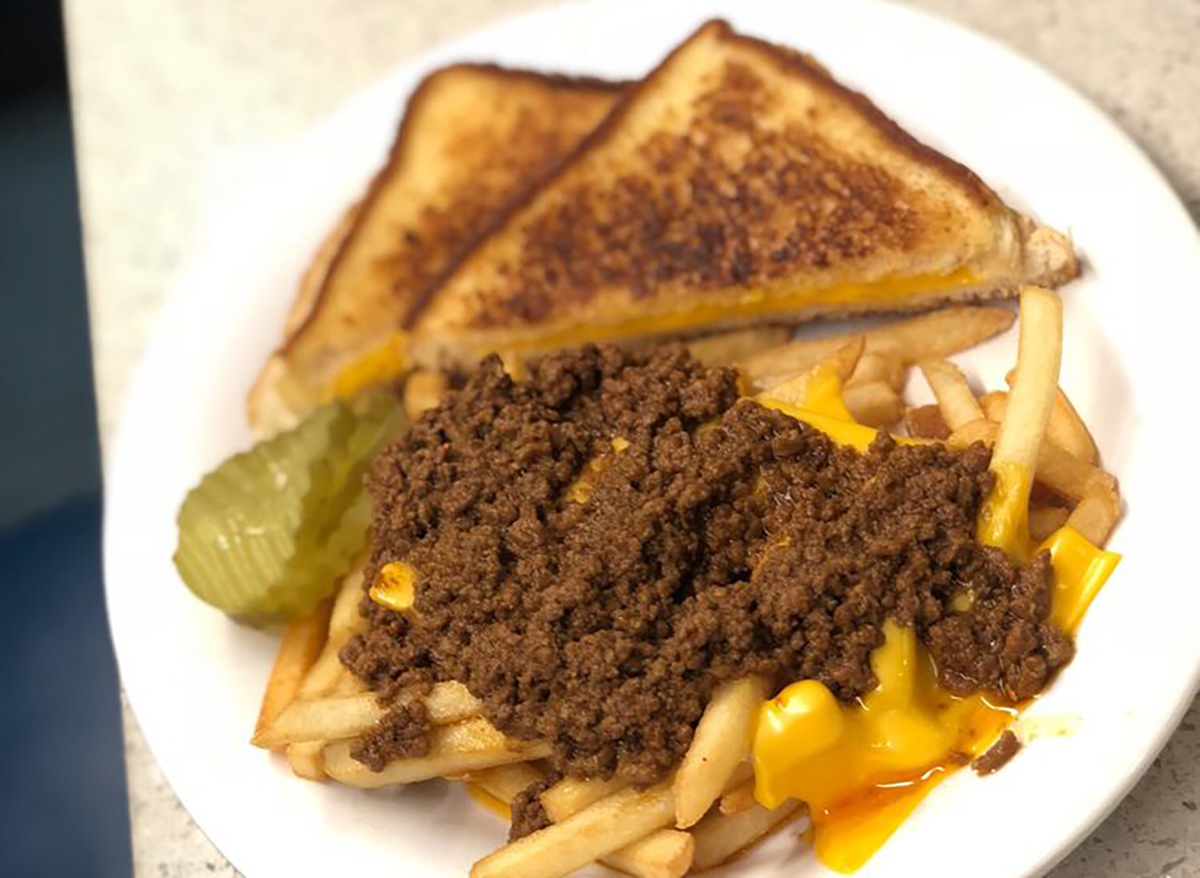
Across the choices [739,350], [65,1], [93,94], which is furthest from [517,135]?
[65,1]

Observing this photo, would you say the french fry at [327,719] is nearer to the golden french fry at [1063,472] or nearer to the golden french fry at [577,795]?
the golden french fry at [577,795]

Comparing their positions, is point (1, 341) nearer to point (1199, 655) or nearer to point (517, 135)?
point (517, 135)

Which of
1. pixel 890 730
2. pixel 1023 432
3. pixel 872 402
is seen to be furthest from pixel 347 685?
pixel 1023 432

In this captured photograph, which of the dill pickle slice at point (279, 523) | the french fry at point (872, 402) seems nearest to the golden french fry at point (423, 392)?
the dill pickle slice at point (279, 523)

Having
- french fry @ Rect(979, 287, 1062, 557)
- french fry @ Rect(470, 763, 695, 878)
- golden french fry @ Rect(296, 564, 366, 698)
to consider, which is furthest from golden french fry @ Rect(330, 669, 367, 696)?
french fry @ Rect(979, 287, 1062, 557)

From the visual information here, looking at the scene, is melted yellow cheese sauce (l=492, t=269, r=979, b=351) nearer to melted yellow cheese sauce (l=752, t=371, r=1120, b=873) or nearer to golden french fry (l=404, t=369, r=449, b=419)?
golden french fry (l=404, t=369, r=449, b=419)

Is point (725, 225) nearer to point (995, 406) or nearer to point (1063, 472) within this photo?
point (995, 406)

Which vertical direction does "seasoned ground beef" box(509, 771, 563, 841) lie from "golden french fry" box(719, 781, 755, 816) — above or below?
below
